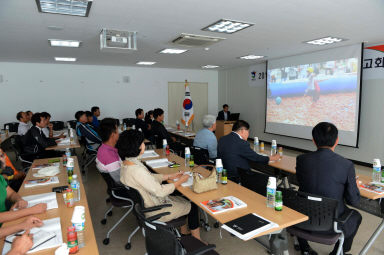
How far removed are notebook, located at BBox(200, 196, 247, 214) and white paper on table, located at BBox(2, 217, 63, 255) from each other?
3.40ft

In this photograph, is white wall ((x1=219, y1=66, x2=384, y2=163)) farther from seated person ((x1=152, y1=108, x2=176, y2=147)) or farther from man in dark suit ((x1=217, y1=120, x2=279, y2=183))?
seated person ((x1=152, y1=108, x2=176, y2=147))

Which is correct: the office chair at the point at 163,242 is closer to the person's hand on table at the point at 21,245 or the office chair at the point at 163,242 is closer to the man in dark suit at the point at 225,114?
the person's hand on table at the point at 21,245

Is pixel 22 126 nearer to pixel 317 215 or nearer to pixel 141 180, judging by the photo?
pixel 141 180

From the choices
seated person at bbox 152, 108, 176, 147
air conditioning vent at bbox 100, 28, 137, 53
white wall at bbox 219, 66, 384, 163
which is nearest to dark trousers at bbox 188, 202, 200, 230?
seated person at bbox 152, 108, 176, 147

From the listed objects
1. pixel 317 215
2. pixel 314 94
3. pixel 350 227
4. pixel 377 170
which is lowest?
pixel 350 227

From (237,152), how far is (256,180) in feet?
2.30

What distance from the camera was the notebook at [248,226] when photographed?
62.4 inches

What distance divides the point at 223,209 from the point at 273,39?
169 inches

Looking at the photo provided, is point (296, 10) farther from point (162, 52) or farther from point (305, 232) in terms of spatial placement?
point (162, 52)

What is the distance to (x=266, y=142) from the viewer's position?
880 cm

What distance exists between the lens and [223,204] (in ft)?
6.59

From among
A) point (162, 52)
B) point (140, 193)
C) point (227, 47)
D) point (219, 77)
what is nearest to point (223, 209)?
point (140, 193)

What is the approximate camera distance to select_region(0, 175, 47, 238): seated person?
1.58 metres

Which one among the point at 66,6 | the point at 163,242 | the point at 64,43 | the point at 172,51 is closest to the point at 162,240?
the point at 163,242
